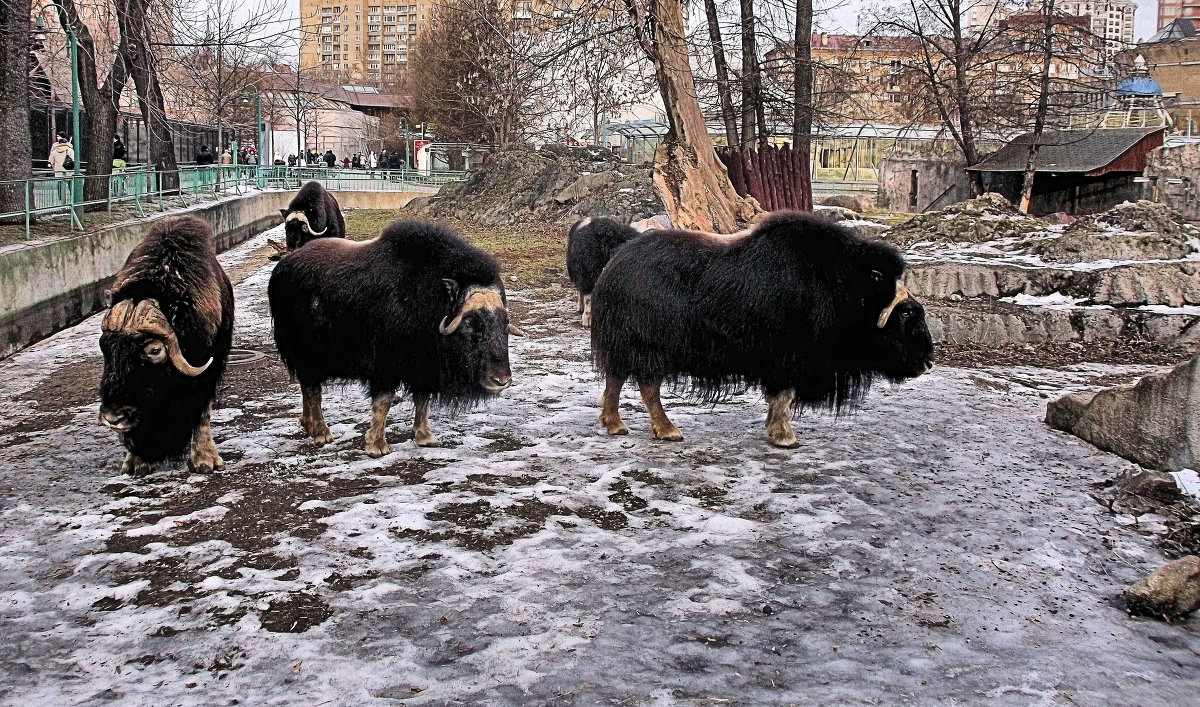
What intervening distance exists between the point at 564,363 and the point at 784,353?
3.28m

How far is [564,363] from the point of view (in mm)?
9555

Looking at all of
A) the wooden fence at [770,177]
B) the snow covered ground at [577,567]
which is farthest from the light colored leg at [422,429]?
the wooden fence at [770,177]

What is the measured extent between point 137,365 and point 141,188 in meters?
14.3

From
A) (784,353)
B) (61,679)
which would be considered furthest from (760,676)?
(784,353)

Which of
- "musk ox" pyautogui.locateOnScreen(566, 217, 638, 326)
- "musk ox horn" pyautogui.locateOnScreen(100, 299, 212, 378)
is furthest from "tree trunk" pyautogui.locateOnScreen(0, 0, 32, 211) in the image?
"musk ox horn" pyautogui.locateOnScreen(100, 299, 212, 378)

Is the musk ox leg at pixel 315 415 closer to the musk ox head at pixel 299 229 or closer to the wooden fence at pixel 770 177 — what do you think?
the musk ox head at pixel 299 229

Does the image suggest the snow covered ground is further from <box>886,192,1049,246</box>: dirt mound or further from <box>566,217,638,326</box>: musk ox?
<box>886,192,1049,246</box>: dirt mound

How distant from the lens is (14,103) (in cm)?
1436

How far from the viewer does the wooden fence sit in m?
16.7

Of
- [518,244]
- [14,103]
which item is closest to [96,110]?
[14,103]

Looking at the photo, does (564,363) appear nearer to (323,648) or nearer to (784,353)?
(784,353)

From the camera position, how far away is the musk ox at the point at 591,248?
11.1m

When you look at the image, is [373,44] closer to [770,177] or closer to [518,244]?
[518,244]

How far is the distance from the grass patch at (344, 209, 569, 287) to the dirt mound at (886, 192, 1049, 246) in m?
4.96
